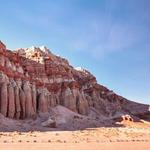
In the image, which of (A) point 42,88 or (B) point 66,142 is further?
(A) point 42,88

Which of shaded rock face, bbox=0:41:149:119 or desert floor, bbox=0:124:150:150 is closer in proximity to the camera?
desert floor, bbox=0:124:150:150

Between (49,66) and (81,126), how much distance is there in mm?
21203

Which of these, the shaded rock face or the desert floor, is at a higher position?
the shaded rock face

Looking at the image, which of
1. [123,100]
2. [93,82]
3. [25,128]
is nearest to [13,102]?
[25,128]

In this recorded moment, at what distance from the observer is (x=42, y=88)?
233ft

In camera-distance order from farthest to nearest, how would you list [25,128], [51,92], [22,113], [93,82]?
[93,82]
[51,92]
[22,113]
[25,128]

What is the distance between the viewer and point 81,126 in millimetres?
61531

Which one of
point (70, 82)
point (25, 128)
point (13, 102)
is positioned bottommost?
point (25, 128)

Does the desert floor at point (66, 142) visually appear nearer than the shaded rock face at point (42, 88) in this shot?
Yes

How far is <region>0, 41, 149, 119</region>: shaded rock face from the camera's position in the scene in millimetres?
58859

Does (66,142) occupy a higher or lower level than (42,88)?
lower

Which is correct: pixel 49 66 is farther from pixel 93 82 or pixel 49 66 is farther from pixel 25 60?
pixel 93 82

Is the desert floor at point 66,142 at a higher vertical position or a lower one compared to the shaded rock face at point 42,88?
lower

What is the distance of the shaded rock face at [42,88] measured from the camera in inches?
2317
